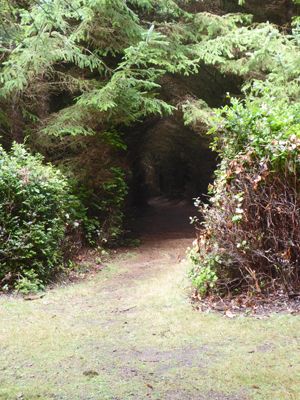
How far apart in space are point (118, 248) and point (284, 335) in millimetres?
7219

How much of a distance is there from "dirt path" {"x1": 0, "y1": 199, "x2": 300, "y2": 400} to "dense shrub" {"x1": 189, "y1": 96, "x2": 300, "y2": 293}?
2.09ft

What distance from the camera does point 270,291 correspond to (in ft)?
14.9

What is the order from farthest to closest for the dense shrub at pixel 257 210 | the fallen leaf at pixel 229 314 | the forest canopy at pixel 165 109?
1. the forest canopy at pixel 165 109
2. the dense shrub at pixel 257 210
3. the fallen leaf at pixel 229 314

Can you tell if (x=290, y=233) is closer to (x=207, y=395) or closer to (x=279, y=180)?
(x=279, y=180)

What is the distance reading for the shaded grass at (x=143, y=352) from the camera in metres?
2.84

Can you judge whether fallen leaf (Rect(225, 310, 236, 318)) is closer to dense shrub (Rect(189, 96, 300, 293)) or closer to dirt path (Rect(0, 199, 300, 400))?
dirt path (Rect(0, 199, 300, 400))

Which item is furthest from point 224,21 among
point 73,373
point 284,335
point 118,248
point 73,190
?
point 73,373

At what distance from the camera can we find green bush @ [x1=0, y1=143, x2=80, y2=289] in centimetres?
576

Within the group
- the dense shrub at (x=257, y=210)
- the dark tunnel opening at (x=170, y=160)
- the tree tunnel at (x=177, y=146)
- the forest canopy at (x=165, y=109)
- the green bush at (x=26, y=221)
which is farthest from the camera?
the dark tunnel opening at (x=170, y=160)

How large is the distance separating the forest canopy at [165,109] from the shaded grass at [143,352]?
0.83 m

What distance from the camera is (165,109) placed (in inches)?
334

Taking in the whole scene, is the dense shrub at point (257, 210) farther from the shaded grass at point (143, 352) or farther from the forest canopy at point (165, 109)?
the shaded grass at point (143, 352)

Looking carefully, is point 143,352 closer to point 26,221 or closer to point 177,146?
point 26,221

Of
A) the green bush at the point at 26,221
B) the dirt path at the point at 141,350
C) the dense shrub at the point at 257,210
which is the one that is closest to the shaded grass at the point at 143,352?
the dirt path at the point at 141,350
